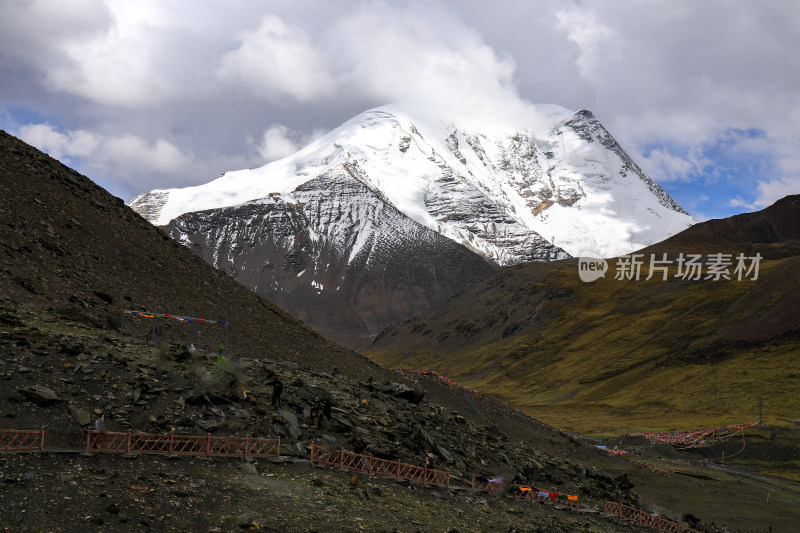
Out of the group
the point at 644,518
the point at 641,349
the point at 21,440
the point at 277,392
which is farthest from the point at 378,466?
the point at 641,349

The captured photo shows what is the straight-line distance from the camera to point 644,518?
33.7 meters

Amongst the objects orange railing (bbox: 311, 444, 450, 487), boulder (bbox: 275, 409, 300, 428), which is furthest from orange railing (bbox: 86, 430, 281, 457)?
boulder (bbox: 275, 409, 300, 428)

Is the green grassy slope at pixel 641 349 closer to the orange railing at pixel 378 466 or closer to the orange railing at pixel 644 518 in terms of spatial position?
the orange railing at pixel 644 518

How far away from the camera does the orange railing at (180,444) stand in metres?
20.4

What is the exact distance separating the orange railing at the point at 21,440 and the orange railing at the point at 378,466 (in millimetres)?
8677

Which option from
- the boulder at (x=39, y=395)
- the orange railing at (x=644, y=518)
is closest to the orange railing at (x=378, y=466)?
the boulder at (x=39, y=395)

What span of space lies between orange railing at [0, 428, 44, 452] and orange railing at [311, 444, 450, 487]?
28.5 ft

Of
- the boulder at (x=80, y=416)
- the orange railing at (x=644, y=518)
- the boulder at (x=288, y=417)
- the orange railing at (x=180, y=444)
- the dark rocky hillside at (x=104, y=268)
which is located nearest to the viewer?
the orange railing at (x=180, y=444)

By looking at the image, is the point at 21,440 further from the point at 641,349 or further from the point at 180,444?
the point at 641,349

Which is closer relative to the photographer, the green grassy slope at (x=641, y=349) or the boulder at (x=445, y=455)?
the boulder at (x=445, y=455)

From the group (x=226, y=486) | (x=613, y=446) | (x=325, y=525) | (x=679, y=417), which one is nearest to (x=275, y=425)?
(x=226, y=486)

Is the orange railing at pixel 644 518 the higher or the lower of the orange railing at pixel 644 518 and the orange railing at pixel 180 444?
the lower

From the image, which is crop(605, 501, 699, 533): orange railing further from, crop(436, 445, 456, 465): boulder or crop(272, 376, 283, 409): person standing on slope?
crop(272, 376, 283, 409): person standing on slope

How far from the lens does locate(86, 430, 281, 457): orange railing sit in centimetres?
2038
